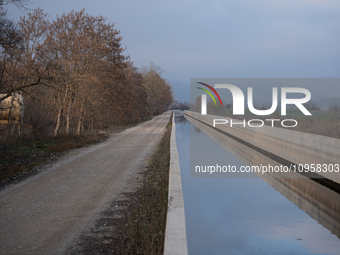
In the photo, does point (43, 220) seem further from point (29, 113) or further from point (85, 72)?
point (85, 72)

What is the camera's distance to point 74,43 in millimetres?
20969

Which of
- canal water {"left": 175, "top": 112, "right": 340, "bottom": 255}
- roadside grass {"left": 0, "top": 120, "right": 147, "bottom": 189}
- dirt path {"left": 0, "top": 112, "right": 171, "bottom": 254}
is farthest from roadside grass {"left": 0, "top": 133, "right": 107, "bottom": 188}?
canal water {"left": 175, "top": 112, "right": 340, "bottom": 255}

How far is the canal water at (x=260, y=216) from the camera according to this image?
5.11 m

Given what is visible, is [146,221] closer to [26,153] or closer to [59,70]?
[26,153]

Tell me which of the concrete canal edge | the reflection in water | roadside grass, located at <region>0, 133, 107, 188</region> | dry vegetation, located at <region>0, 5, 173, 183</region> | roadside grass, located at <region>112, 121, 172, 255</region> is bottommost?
the reflection in water

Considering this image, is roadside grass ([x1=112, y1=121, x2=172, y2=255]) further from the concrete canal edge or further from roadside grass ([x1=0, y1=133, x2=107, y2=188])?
roadside grass ([x1=0, y1=133, x2=107, y2=188])

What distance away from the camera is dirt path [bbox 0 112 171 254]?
481cm

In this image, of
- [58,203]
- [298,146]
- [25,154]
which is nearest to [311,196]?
[298,146]

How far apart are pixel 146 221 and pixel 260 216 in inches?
92.0

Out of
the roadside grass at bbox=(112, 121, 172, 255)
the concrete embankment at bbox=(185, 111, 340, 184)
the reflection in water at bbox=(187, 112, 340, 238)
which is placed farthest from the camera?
the concrete embankment at bbox=(185, 111, 340, 184)

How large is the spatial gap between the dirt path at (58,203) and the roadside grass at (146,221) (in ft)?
1.95

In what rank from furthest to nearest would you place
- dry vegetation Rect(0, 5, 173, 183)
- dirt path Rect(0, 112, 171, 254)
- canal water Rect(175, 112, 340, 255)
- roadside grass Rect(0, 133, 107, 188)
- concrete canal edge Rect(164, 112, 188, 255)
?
1. dry vegetation Rect(0, 5, 173, 183)
2. roadside grass Rect(0, 133, 107, 188)
3. canal water Rect(175, 112, 340, 255)
4. dirt path Rect(0, 112, 171, 254)
5. concrete canal edge Rect(164, 112, 188, 255)

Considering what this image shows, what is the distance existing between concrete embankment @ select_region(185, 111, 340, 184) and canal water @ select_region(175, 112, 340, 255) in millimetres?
793

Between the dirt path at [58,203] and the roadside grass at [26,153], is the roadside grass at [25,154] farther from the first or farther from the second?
the dirt path at [58,203]
